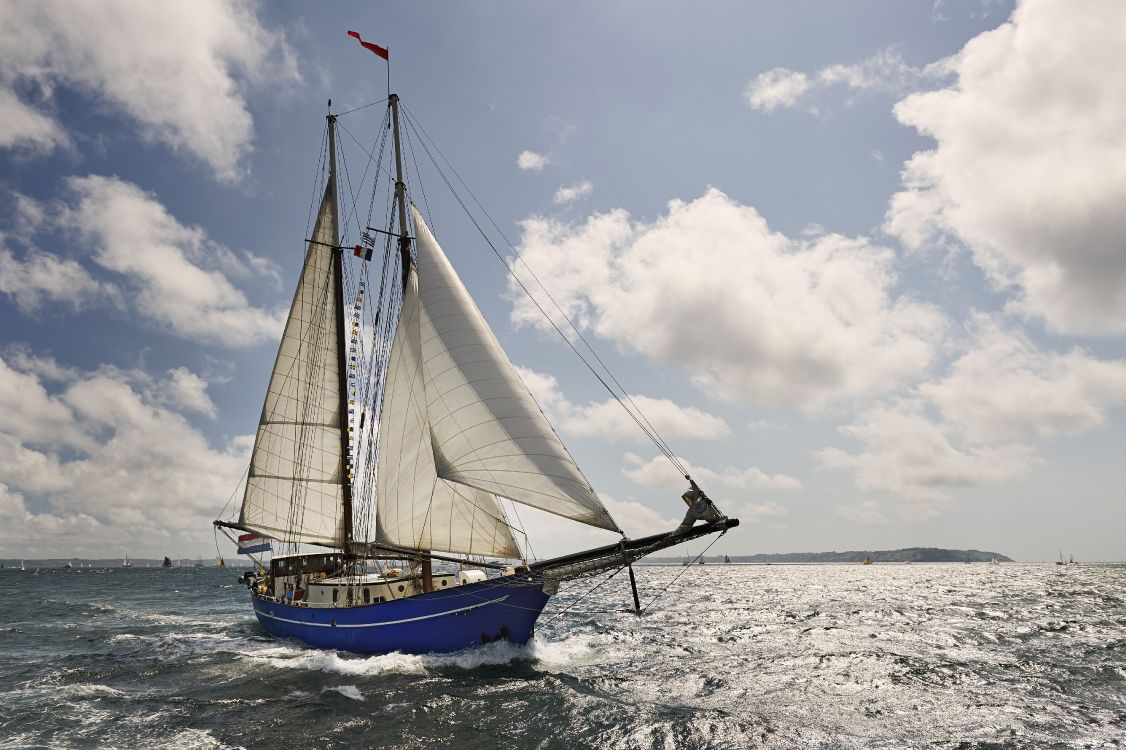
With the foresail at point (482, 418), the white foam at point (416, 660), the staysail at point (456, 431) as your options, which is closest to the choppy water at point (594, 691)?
the white foam at point (416, 660)

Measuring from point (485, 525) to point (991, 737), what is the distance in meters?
16.6

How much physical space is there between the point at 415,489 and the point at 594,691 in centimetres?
1036

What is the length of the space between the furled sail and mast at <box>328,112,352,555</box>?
25 centimetres

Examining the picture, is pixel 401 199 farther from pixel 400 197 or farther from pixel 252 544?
pixel 252 544

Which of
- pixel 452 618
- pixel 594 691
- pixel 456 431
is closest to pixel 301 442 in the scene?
pixel 456 431

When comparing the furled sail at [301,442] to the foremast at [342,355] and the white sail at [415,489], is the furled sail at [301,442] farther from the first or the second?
the white sail at [415,489]

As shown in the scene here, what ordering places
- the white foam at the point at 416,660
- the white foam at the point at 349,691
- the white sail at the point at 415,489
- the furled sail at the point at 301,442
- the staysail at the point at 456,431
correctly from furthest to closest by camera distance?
1. the furled sail at the point at 301,442
2. the white sail at the point at 415,489
3. the white foam at the point at 416,660
4. the staysail at the point at 456,431
5. the white foam at the point at 349,691

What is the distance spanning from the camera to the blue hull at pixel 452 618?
73.5 ft

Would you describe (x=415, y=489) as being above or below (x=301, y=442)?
below

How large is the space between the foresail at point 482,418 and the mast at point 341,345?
12.0m

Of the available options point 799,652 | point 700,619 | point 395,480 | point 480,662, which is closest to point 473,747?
point 480,662

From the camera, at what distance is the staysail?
20531 millimetres

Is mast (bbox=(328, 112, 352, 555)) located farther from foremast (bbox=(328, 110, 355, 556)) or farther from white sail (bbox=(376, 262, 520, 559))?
white sail (bbox=(376, 262, 520, 559))

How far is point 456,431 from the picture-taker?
22219mm
